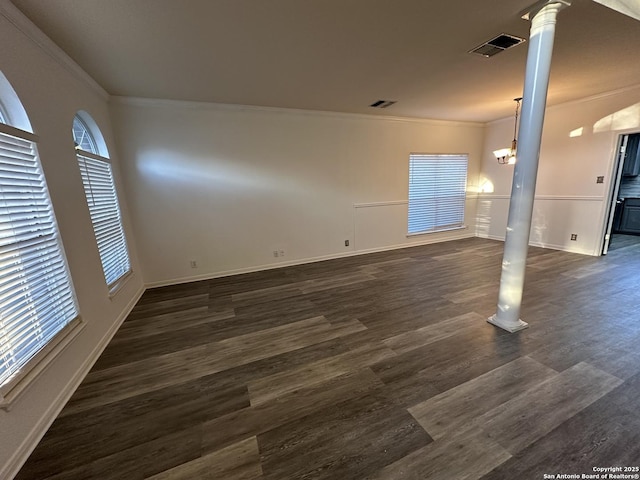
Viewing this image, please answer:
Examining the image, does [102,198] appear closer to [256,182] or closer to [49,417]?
[256,182]

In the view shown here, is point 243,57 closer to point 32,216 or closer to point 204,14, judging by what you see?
point 204,14

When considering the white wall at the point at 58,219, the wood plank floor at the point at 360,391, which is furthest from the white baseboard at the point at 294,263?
the white wall at the point at 58,219

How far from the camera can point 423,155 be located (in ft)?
17.9

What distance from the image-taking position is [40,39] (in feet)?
6.40

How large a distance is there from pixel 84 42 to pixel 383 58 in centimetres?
260

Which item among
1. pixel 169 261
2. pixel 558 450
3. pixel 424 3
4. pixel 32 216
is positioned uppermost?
pixel 424 3

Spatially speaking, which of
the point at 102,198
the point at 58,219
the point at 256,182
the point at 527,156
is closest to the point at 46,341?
the point at 58,219

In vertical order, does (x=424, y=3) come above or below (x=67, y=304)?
above

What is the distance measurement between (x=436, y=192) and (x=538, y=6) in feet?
13.3

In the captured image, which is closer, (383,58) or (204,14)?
(204,14)

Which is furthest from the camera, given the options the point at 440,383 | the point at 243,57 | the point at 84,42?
the point at 243,57

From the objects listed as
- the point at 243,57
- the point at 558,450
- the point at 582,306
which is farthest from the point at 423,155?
the point at 558,450

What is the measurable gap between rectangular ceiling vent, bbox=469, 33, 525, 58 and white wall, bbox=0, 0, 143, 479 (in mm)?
3601

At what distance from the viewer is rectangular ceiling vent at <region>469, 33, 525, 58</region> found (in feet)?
7.63
